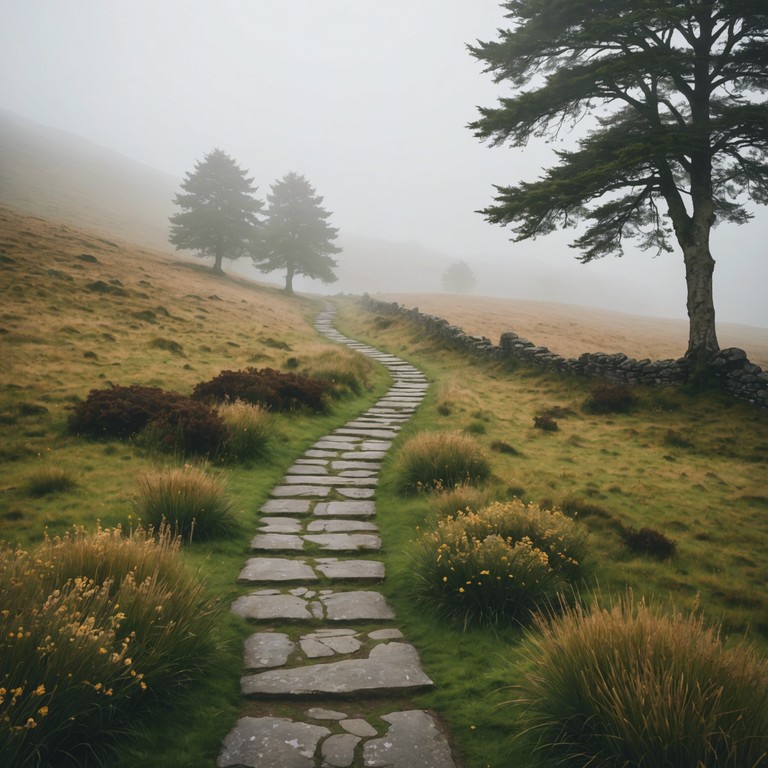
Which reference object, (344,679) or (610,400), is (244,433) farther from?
(610,400)

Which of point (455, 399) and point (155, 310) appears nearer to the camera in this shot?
point (455, 399)

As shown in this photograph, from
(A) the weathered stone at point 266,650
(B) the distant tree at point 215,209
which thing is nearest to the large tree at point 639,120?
(A) the weathered stone at point 266,650

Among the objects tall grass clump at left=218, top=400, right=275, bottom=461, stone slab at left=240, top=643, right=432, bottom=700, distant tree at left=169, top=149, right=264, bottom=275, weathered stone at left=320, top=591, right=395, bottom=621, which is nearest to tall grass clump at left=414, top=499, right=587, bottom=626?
weathered stone at left=320, top=591, right=395, bottom=621

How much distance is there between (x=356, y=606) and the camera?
4.72 m

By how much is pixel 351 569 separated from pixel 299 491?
2.40 metres

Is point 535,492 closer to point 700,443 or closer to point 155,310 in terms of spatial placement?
point 700,443

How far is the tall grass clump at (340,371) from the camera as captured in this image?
13852mm

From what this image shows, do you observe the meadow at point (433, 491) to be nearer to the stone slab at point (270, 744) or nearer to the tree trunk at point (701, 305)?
the stone slab at point (270, 744)

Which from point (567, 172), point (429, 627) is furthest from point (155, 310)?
point (429, 627)

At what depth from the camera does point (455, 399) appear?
1316 cm

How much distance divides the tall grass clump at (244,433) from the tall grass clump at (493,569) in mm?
4367

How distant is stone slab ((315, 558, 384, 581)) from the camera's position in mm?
5258

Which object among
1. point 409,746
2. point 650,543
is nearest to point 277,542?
point 409,746

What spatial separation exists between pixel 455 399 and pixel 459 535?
8.27 m
